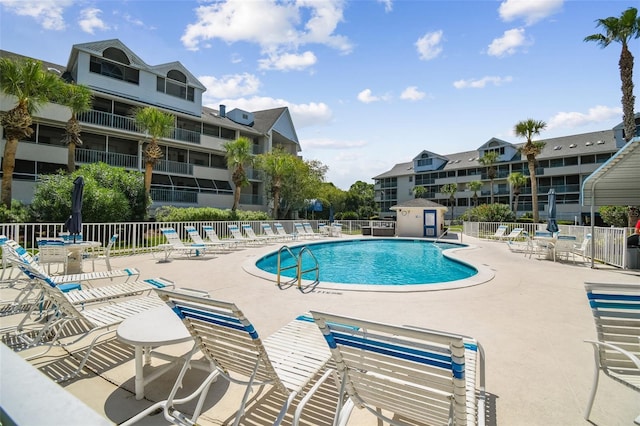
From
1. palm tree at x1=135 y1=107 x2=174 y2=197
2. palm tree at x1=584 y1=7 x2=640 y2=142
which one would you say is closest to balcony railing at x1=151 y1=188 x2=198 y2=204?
palm tree at x1=135 y1=107 x2=174 y2=197

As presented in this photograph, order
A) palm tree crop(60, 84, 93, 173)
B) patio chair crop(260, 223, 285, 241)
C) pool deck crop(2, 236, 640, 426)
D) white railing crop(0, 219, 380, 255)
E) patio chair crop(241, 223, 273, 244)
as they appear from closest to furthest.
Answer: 1. pool deck crop(2, 236, 640, 426)
2. white railing crop(0, 219, 380, 255)
3. patio chair crop(241, 223, 273, 244)
4. palm tree crop(60, 84, 93, 173)
5. patio chair crop(260, 223, 285, 241)

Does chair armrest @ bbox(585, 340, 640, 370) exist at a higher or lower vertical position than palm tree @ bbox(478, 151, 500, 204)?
lower

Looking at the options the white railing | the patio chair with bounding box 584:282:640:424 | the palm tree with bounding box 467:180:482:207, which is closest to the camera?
the patio chair with bounding box 584:282:640:424

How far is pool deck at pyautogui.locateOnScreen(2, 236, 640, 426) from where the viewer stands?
278 centimetres

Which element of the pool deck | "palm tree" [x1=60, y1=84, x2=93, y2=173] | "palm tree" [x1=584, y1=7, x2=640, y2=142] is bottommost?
the pool deck

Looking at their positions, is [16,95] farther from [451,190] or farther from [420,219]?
[451,190]

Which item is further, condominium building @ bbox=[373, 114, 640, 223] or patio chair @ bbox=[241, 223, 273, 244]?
condominium building @ bbox=[373, 114, 640, 223]

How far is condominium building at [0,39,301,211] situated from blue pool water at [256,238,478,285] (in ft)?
46.3

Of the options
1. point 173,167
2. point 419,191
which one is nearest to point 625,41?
point 173,167

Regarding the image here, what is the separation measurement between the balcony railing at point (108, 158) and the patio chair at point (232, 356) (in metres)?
24.8

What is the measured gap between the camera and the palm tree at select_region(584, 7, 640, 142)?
18.2 m

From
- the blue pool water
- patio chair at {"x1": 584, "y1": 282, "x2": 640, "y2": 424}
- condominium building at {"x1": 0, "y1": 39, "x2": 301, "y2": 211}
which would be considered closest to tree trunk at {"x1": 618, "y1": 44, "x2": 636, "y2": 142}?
the blue pool water

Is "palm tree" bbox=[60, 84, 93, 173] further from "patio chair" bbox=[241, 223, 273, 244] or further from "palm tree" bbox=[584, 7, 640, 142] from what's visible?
"palm tree" bbox=[584, 7, 640, 142]

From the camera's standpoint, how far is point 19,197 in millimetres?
19125
